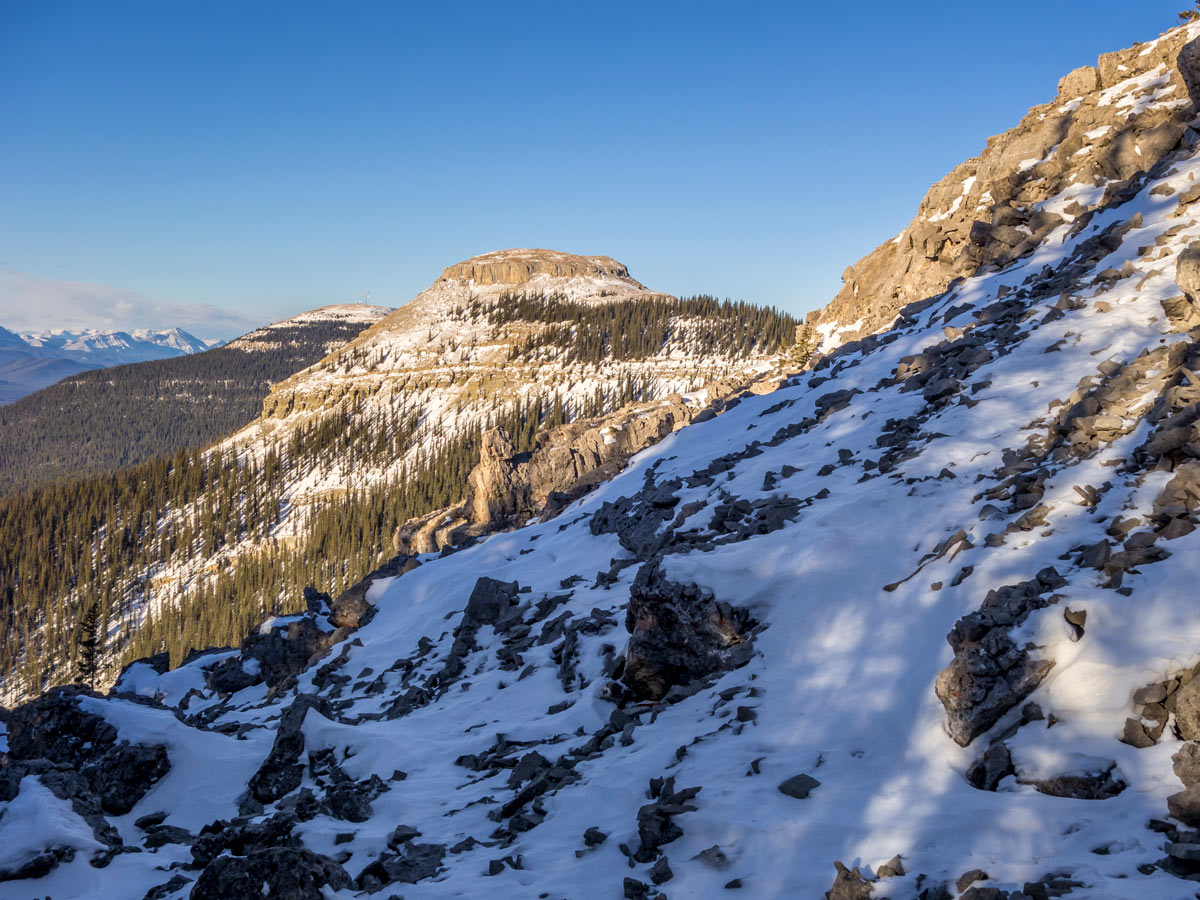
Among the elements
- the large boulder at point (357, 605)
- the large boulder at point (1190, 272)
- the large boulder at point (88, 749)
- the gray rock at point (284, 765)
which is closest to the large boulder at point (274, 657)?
the large boulder at point (357, 605)

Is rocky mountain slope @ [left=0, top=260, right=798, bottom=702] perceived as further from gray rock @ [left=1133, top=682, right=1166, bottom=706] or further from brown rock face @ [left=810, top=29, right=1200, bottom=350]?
gray rock @ [left=1133, top=682, right=1166, bottom=706]

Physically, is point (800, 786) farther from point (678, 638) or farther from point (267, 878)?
point (267, 878)

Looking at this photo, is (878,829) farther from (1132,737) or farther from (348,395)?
(348,395)

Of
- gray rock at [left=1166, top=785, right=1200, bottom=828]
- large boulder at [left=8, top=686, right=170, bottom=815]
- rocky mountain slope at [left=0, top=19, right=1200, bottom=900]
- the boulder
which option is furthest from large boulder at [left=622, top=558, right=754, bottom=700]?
the boulder

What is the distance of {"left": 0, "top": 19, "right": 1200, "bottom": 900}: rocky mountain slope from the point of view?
7672 mm

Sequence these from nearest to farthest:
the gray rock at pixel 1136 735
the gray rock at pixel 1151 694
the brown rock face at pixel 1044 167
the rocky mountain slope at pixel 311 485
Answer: the gray rock at pixel 1136 735 → the gray rock at pixel 1151 694 → the brown rock face at pixel 1044 167 → the rocky mountain slope at pixel 311 485

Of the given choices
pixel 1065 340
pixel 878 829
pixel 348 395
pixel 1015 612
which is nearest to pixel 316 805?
pixel 878 829

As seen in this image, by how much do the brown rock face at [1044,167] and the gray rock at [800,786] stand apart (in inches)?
1052

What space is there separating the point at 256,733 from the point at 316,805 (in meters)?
8.39

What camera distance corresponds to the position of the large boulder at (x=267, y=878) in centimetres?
884

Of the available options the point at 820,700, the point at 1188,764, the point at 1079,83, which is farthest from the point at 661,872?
the point at 1079,83

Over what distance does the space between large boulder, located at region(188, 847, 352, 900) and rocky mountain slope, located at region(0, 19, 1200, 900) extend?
0.04m

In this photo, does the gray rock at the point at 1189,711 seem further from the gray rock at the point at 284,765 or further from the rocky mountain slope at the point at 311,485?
the rocky mountain slope at the point at 311,485

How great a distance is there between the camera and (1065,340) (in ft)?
60.8
